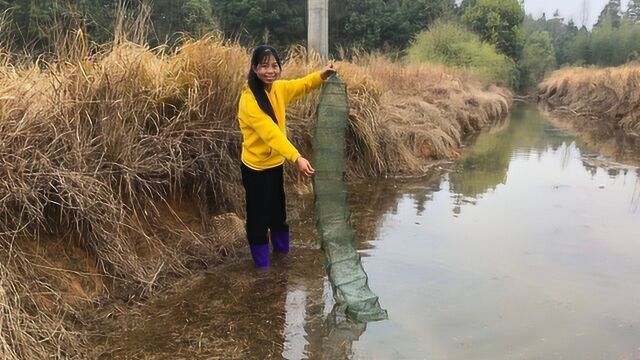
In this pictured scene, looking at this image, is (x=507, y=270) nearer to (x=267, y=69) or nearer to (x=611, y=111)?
(x=267, y=69)

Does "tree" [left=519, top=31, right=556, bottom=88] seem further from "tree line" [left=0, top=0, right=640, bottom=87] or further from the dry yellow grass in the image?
the dry yellow grass

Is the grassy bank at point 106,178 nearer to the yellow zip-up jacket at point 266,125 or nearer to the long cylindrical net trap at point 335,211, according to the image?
the yellow zip-up jacket at point 266,125

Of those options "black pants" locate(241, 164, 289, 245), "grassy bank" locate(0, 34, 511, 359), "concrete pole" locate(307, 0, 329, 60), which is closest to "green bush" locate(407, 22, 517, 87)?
"concrete pole" locate(307, 0, 329, 60)

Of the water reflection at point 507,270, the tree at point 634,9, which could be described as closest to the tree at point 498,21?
the water reflection at point 507,270

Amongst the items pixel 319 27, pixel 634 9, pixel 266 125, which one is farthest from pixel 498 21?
pixel 634 9

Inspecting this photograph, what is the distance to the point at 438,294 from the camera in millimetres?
3996

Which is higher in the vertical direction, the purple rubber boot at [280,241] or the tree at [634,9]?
the tree at [634,9]

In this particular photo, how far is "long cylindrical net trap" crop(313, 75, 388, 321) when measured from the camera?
372 centimetres

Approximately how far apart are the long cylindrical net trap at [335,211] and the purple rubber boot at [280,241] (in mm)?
743

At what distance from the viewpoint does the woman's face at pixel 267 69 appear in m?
3.88

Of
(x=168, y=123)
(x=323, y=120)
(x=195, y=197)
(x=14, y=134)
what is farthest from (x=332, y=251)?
(x=14, y=134)

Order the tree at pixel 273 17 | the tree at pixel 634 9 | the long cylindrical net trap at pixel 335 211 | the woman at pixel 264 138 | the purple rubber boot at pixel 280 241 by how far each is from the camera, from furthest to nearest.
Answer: the tree at pixel 634 9
the tree at pixel 273 17
the purple rubber boot at pixel 280 241
the woman at pixel 264 138
the long cylindrical net trap at pixel 335 211

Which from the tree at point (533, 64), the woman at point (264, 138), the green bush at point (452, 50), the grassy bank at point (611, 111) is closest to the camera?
the woman at point (264, 138)

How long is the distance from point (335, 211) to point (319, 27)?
5.18 meters
